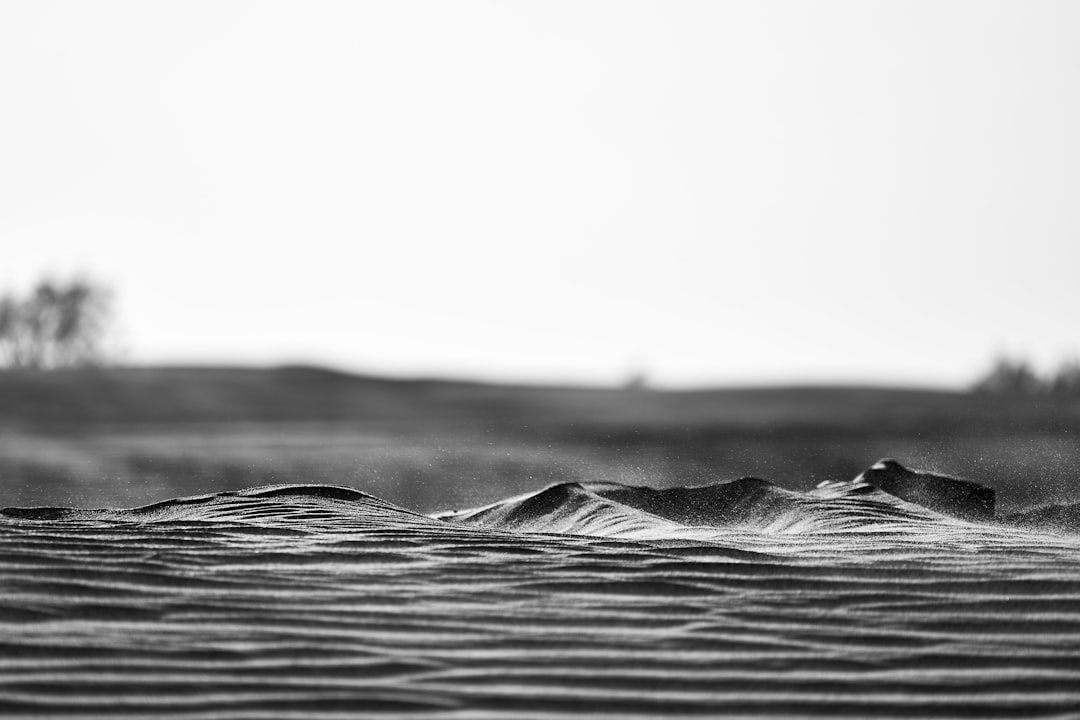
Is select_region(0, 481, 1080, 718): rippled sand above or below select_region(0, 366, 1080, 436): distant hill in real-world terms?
below

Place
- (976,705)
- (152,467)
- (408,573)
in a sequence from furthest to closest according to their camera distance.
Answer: (152,467), (408,573), (976,705)

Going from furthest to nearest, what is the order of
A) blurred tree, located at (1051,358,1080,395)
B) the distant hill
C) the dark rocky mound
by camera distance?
blurred tree, located at (1051,358,1080,395)
the distant hill
the dark rocky mound

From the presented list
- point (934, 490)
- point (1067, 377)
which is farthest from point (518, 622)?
point (1067, 377)

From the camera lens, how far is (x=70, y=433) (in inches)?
276

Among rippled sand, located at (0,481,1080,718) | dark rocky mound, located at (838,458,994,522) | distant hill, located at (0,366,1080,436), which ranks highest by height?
distant hill, located at (0,366,1080,436)

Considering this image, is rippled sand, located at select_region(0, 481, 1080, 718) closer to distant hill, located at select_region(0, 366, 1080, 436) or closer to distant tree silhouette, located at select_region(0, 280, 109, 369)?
distant hill, located at select_region(0, 366, 1080, 436)

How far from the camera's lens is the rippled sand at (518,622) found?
2.11 m

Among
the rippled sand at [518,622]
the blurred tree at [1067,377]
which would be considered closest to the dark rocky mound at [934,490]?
the rippled sand at [518,622]

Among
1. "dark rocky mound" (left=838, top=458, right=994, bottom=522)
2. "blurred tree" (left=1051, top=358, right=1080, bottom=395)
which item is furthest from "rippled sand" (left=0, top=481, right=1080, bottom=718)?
"blurred tree" (left=1051, top=358, right=1080, bottom=395)

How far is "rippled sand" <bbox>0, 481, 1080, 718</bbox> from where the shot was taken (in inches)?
83.2

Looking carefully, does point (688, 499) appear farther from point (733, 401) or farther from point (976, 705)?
point (733, 401)

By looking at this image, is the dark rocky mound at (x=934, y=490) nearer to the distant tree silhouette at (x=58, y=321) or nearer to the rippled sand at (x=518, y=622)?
the rippled sand at (x=518, y=622)

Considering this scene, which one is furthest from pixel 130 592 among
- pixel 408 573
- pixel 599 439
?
pixel 599 439

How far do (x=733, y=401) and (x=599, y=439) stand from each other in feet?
3.40
